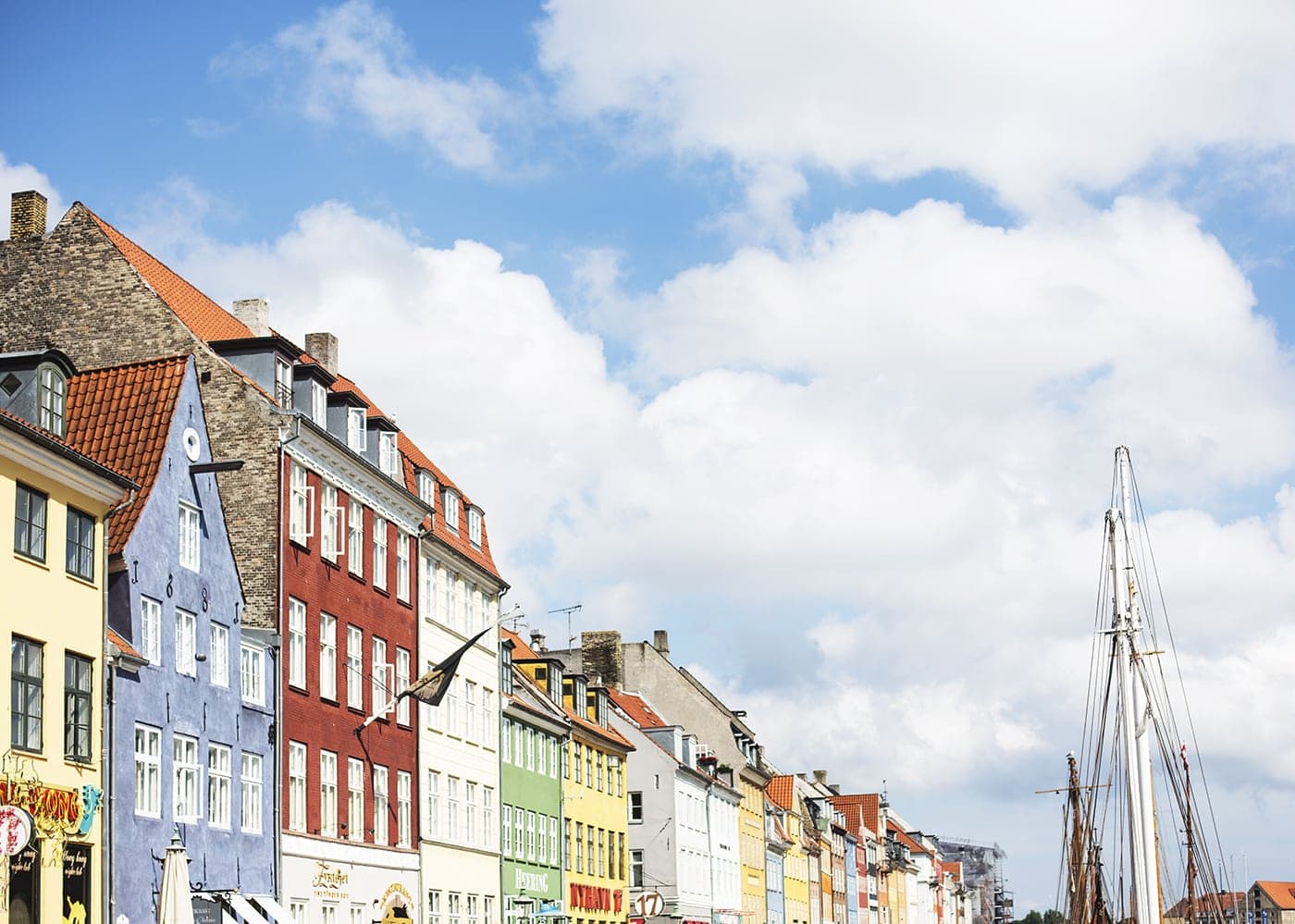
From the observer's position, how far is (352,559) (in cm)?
5412

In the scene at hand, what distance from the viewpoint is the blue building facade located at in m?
38.3

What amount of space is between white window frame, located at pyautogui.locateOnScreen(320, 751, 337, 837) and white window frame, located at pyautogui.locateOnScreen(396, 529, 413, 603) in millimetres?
7991

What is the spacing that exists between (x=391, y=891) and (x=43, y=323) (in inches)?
739

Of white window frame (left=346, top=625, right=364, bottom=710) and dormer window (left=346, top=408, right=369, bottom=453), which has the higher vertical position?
dormer window (left=346, top=408, right=369, bottom=453)

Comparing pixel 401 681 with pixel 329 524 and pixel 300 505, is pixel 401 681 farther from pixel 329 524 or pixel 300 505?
pixel 300 505

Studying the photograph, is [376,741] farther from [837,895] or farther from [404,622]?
[837,895]

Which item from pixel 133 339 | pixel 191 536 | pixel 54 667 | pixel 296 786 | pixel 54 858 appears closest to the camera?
pixel 54 858

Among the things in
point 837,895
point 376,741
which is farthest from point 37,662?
point 837,895

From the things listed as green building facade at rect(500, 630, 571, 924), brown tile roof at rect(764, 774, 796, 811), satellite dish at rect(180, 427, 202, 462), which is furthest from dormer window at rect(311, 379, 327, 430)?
brown tile roof at rect(764, 774, 796, 811)

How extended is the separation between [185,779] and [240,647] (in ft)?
15.4

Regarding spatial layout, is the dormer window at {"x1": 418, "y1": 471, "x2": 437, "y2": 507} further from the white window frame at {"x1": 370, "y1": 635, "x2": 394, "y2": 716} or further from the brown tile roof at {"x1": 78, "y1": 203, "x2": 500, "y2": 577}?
the white window frame at {"x1": 370, "y1": 635, "x2": 394, "y2": 716}

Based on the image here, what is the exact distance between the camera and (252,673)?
151 ft

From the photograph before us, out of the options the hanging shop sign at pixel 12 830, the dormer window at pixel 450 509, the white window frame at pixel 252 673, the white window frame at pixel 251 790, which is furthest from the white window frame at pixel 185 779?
the dormer window at pixel 450 509

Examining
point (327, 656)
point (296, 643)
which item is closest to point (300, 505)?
point (296, 643)
